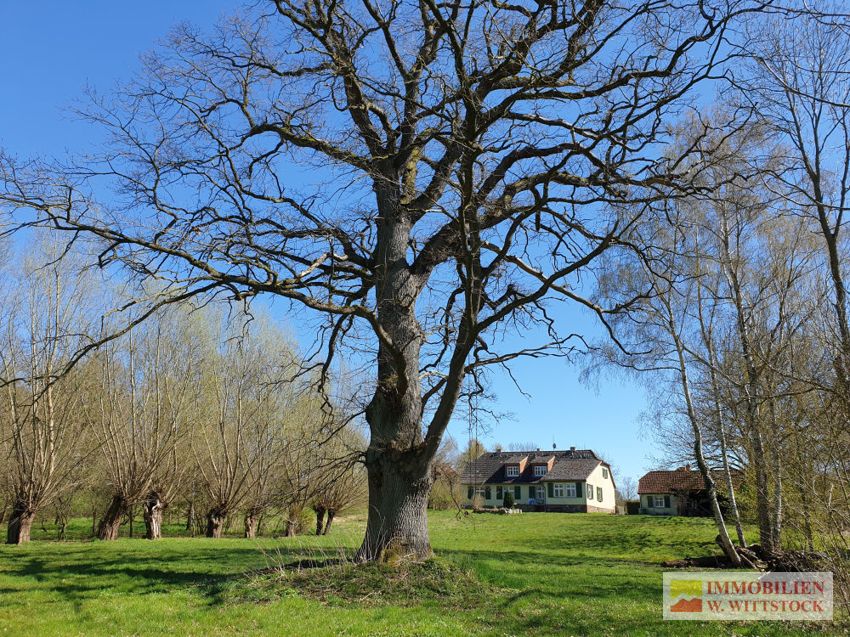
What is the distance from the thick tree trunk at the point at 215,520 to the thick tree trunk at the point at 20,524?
6.70 meters

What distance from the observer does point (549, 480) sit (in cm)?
6078

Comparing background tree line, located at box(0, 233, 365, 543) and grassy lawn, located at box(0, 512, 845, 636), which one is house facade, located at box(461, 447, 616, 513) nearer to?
background tree line, located at box(0, 233, 365, 543)

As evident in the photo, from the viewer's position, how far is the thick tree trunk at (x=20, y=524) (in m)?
18.3

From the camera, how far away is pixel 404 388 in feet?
31.6

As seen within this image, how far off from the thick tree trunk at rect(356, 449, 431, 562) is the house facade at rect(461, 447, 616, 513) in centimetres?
4871

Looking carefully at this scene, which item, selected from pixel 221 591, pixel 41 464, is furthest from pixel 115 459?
pixel 221 591

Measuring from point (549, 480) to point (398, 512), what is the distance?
178 ft

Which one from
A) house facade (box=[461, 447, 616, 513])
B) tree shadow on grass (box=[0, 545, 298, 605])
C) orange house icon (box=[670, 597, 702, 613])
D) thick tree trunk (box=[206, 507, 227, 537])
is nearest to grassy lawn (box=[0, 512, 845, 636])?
tree shadow on grass (box=[0, 545, 298, 605])

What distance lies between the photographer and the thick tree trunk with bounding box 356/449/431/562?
9.22m

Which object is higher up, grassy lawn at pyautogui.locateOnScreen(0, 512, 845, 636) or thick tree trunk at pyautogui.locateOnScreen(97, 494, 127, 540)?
grassy lawn at pyautogui.locateOnScreen(0, 512, 845, 636)

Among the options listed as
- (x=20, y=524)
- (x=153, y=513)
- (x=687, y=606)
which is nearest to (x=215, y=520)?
(x=153, y=513)

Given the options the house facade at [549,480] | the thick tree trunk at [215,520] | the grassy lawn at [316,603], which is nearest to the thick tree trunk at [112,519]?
the thick tree trunk at [215,520]

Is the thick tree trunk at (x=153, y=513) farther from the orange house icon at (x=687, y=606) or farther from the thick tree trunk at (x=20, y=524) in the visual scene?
the orange house icon at (x=687, y=606)

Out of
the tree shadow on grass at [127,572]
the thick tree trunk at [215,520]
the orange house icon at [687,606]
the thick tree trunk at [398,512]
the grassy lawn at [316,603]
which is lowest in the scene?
the thick tree trunk at [215,520]
